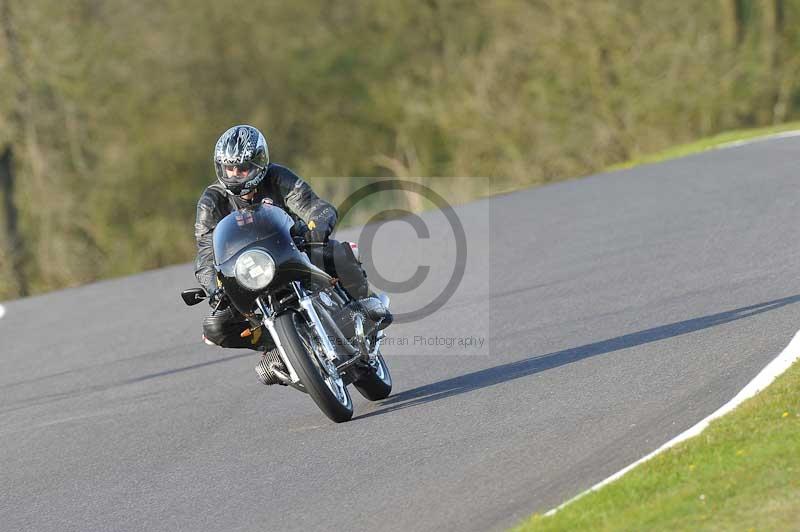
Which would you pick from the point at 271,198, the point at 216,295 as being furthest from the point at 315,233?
the point at 216,295

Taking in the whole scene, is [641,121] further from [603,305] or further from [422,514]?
[422,514]

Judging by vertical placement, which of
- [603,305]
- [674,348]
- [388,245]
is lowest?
[388,245]

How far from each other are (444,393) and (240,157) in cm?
209

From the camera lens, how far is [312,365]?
7.21 metres

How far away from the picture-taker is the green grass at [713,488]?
4.67 m

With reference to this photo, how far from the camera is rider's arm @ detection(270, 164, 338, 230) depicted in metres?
7.77

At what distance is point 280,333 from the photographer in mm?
7223

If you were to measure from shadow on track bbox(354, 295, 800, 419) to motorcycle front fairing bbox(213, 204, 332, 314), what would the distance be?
122 centimetres

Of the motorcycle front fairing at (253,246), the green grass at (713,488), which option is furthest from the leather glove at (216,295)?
the green grass at (713,488)

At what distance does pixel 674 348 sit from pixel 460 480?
280 centimetres

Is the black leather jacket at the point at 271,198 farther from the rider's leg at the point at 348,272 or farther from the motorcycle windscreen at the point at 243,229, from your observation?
the motorcycle windscreen at the point at 243,229

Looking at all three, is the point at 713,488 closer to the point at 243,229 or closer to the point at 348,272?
the point at 243,229

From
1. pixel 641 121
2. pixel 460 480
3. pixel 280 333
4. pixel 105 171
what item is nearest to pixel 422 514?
pixel 460 480

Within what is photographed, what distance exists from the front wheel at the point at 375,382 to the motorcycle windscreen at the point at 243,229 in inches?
50.3
